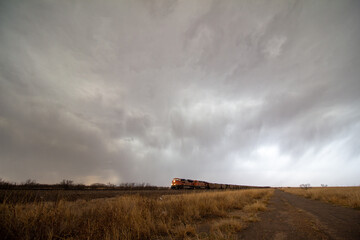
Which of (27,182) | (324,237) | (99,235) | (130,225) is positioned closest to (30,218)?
(99,235)

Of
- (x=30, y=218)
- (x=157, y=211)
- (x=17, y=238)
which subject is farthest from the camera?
(x=157, y=211)

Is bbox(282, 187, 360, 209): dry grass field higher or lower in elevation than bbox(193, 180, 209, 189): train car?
higher

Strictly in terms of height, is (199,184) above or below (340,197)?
below

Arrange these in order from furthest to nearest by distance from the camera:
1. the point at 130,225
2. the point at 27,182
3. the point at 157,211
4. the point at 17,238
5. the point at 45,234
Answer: the point at 27,182 → the point at 157,211 → the point at 130,225 → the point at 45,234 → the point at 17,238

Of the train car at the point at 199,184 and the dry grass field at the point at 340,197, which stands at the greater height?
the dry grass field at the point at 340,197

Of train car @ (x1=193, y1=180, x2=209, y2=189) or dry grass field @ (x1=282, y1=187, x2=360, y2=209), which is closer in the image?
dry grass field @ (x1=282, y1=187, x2=360, y2=209)

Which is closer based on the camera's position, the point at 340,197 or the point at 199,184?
the point at 340,197

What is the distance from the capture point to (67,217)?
16.4 feet

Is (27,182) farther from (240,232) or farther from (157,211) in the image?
(240,232)

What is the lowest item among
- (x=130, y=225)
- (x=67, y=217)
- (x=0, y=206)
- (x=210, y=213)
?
(x=210, y=213)

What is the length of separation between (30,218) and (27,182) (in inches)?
1276

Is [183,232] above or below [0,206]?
below

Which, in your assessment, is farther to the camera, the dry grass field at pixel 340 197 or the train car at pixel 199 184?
the train car at pixel 199 184

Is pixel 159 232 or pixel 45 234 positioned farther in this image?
pixel 159 232
